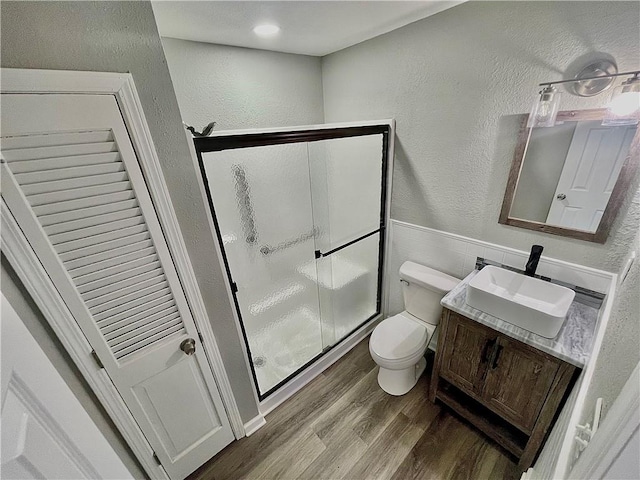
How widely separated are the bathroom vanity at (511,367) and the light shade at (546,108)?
0.90 m

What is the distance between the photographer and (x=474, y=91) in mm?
1424

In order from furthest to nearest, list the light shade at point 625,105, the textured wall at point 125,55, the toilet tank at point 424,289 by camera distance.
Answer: the toilet tank at point 424,289 < the light shade at point 625,105 < the textured wall at point 125,55

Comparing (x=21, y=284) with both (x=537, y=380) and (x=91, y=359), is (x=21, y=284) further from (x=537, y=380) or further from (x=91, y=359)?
(x=537, y=380)

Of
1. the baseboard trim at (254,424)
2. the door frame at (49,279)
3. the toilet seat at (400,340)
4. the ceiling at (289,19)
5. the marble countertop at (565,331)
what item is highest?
the ceiling at (289,19)

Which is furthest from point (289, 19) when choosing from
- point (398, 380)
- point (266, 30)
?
point (398, 380)

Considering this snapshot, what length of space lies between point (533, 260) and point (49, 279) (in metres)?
2.00

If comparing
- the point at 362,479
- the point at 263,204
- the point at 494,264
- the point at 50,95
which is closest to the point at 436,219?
the point at 494,264

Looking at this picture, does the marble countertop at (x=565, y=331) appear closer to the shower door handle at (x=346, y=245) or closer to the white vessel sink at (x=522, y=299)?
the white vessel sink at (x=522, y=299)

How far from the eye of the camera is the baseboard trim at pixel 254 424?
160 centimetres

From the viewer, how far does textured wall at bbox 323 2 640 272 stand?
111 cm

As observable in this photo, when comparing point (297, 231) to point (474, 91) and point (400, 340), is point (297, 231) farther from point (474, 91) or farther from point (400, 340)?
point (474, 91)

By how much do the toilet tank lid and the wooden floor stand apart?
2.36ft

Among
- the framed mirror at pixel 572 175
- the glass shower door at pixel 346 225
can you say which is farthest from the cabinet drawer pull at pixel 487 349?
the glass shower door at pixel 346 225

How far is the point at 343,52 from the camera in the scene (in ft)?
6.35
